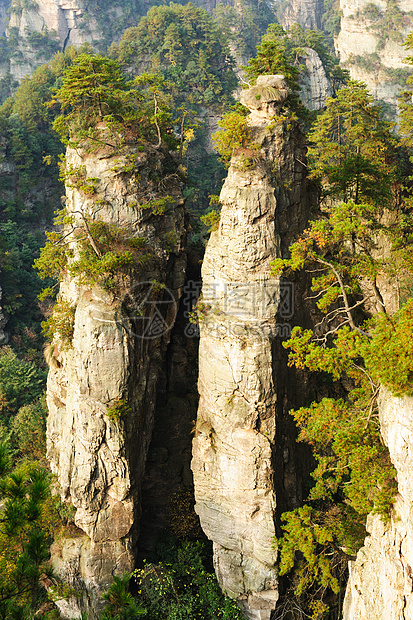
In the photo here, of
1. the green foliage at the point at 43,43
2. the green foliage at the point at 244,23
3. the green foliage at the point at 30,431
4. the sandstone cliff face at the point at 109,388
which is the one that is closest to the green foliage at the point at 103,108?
the sandstone cliff face at the point at 109,388

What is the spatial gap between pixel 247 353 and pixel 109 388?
3794 mm

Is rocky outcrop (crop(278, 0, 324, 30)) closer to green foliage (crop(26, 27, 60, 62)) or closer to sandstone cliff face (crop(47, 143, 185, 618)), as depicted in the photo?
green foliage (crop(26, 27, 60, 62))

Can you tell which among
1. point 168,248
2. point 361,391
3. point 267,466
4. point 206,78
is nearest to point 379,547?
point 361,391

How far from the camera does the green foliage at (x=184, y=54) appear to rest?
40.5 meters

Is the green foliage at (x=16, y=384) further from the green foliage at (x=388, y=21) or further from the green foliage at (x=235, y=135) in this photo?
the green foliage at (x=388, y=21)

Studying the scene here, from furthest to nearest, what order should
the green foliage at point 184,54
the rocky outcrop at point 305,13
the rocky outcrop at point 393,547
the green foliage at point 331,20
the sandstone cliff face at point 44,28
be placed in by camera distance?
the rocky outcrop at point 305,13 → the green foliage at point 331,20 → the sandstone cliff face at point 44,28 → the green foliage at point 184,54 → the rocky outcrop at point 393,547

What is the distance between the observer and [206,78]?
40.7 meters

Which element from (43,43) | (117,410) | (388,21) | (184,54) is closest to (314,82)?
(184,54)

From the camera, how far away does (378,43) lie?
168 ft

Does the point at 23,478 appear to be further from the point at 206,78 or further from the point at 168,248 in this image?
the point at 206,78

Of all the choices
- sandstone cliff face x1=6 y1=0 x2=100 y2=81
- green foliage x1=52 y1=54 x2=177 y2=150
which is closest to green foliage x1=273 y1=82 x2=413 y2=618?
green foliage x1=52 y1=54 x2=177 y2=150

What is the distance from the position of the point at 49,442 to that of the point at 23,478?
362 inches

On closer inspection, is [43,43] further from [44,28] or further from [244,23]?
[244,23]

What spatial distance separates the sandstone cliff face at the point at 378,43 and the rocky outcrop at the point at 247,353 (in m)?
43.9
